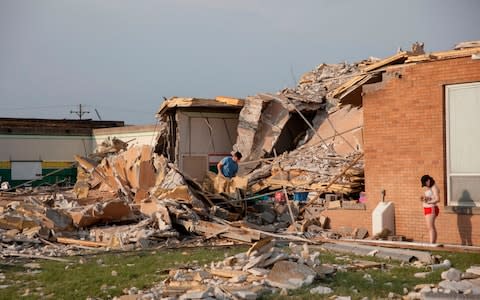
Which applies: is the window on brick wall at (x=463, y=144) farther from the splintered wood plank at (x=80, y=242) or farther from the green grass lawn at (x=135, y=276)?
the splintered wood plank at (x=80, y=242)

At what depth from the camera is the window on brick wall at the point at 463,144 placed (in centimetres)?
1480

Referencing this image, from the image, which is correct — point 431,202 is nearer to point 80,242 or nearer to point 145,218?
point 145,218

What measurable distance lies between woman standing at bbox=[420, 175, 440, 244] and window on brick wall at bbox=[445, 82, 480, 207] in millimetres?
752

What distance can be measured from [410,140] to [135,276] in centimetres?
735

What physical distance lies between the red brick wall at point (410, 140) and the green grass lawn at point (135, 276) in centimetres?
232

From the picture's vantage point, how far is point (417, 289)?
962 cm

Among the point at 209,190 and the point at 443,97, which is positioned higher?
the point at 443,97

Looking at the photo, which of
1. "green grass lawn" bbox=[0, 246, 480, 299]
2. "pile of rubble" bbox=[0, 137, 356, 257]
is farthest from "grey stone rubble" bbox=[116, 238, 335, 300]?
"pile of rubble" bbox=[0, 137, 356, 257]

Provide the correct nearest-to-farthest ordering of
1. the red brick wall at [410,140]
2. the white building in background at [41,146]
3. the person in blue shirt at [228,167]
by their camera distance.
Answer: the red brick wall at [410,140]
the person in blue shirt at [228,167]
the white building in background at [41,146]

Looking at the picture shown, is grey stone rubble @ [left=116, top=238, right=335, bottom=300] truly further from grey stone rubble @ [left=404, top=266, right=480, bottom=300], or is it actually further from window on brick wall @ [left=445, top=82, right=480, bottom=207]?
window on brick wall @ [left=445, top=82, right=480, bottom=207]

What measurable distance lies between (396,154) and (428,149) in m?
0.85

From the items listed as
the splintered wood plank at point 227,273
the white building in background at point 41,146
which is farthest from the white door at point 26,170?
the splintered wood plank at point 227,273

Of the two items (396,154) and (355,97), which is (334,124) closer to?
(355,97)

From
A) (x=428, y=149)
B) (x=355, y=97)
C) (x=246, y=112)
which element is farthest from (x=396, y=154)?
(x=246, y=112)
